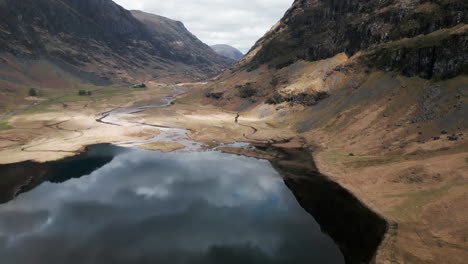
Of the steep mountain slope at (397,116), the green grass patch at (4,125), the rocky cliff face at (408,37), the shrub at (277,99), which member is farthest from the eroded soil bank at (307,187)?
the shrub at (277,99)

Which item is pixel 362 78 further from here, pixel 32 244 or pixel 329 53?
pixel 32 244

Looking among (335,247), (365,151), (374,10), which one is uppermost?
(374,10)

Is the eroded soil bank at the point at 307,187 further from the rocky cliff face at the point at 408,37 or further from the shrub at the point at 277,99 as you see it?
the shrub at the point at 277,99

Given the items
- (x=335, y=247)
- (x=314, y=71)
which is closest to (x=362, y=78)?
(x=314, y=71)

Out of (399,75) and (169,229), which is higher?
(399,75)

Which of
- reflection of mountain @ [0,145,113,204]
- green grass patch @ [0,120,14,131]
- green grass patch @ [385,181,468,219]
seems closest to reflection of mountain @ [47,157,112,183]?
reflection of mountain @ [0,145,113,204]

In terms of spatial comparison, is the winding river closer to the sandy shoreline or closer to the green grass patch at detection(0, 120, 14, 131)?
the sandy shoreline

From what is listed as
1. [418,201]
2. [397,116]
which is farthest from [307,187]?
[397,116]
